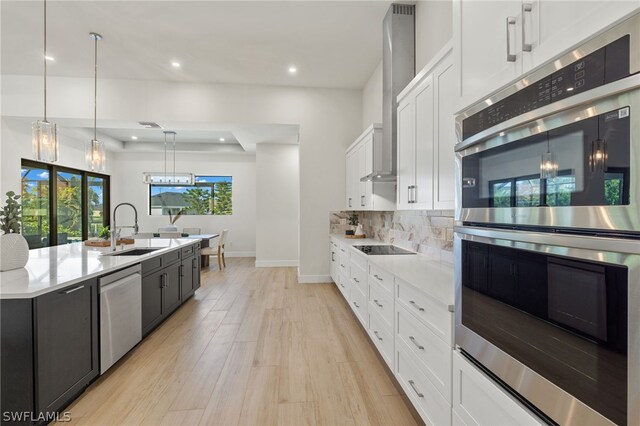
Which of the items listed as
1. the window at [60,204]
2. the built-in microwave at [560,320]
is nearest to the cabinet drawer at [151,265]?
the built-in microwave at [560,320]

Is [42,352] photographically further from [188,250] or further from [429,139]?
[429,139]

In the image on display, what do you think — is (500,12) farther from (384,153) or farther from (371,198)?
(371,198)

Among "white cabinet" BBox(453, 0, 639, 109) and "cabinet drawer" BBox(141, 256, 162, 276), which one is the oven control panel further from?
"cabinet drawer" BBox(141, 256, 162, 276)

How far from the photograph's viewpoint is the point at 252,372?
7.99 feet

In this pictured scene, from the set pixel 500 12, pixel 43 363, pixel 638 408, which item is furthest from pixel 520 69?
pixel 43 363

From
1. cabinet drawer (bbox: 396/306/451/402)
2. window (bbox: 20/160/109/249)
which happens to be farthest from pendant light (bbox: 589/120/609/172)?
window (bbox: 20/160/109/249)

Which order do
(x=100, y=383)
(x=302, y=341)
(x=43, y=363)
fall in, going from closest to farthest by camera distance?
(x=43, y=363) < (x=100, y=383) < (x=302, y=341)

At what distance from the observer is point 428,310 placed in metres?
1.62

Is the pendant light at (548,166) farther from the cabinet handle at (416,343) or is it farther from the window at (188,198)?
the window at (188,198)

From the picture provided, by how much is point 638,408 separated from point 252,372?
7.77 ft

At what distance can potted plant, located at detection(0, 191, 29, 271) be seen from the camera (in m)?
2.17

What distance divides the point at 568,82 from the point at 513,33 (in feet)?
1.05

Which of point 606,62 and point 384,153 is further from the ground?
point 384,153

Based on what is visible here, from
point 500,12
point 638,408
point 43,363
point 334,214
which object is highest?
point 500,12
